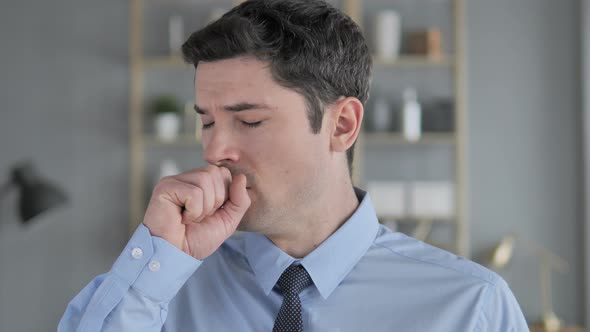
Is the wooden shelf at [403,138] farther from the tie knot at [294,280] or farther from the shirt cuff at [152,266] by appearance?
the shirt cuff at [152,266]

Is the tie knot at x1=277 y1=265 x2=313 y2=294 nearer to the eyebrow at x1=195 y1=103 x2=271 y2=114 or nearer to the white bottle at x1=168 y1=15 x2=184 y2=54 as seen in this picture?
the eyebrow at x1=195 y1=103 x2=271 y2=114

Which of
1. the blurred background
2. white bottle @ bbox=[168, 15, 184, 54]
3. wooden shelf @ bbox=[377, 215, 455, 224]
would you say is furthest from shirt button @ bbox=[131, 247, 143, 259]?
white bottle @ bbox=[168, 15, 184, 54]

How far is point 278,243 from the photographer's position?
1583 mm

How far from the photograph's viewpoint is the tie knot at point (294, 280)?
1511mm

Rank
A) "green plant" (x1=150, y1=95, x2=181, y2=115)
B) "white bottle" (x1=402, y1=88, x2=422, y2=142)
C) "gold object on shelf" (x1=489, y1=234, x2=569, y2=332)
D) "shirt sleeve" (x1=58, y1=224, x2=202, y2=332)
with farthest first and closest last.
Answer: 1. "green plant" (x1=150, y1=95, x2=181, y2=115)
2. "white bottle" (x1=402, y1=88, x2=422, y2=142)
3. "gold object on shelf" (x1=489, y1=234, x2=569, y2=332)
4. "shirt sleeve" (x1=58, y1=224, x2=202, y2=332)

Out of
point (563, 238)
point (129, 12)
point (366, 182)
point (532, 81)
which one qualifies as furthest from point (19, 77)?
point (563, 238)

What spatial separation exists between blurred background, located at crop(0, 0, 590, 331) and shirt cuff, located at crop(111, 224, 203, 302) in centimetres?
336

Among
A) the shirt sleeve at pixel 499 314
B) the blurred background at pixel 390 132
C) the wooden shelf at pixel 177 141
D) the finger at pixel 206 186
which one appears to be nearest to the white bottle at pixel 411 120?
the blurred background at pixel 390 132

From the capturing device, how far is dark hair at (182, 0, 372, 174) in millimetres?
1504

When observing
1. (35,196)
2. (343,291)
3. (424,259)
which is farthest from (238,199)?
(35,196)

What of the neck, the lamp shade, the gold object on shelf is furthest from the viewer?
the gold object on shelf

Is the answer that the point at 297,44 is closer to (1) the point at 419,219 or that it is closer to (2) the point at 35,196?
(2) the point at 35,196

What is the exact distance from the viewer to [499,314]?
1.48 m

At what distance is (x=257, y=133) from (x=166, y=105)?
11.3 ft
